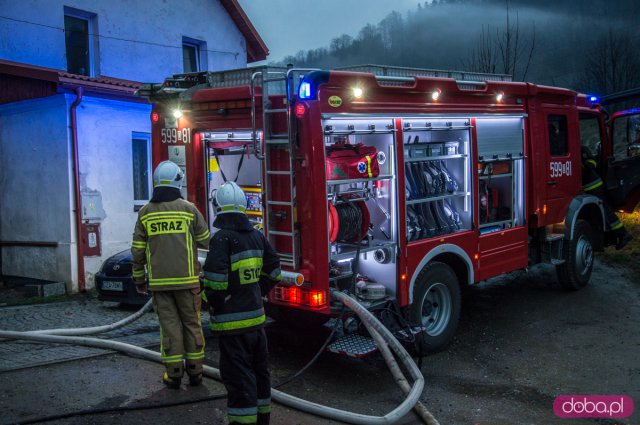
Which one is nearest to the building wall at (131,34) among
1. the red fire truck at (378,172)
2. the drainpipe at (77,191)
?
the drainpipe at (77,191)

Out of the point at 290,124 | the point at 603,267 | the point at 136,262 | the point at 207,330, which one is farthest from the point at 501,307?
the point at 136,262

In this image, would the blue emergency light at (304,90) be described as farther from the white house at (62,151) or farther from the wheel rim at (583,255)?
the white house at (62,151)

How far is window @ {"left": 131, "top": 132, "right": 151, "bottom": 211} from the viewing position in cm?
1092

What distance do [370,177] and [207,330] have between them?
2.57m

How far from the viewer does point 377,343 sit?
5086 mm

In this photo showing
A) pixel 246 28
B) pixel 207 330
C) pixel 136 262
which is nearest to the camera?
pixel 136 262

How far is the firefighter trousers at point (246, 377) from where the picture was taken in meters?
4.03

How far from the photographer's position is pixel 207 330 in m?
6.84

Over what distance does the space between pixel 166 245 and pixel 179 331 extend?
27.6 inches

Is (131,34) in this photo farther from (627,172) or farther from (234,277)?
(234,277)

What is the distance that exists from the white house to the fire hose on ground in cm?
374

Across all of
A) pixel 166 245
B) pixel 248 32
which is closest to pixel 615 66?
pixel 248 32

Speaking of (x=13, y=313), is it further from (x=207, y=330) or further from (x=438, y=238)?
(x=438, y=238)

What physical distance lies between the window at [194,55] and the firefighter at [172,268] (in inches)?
411
